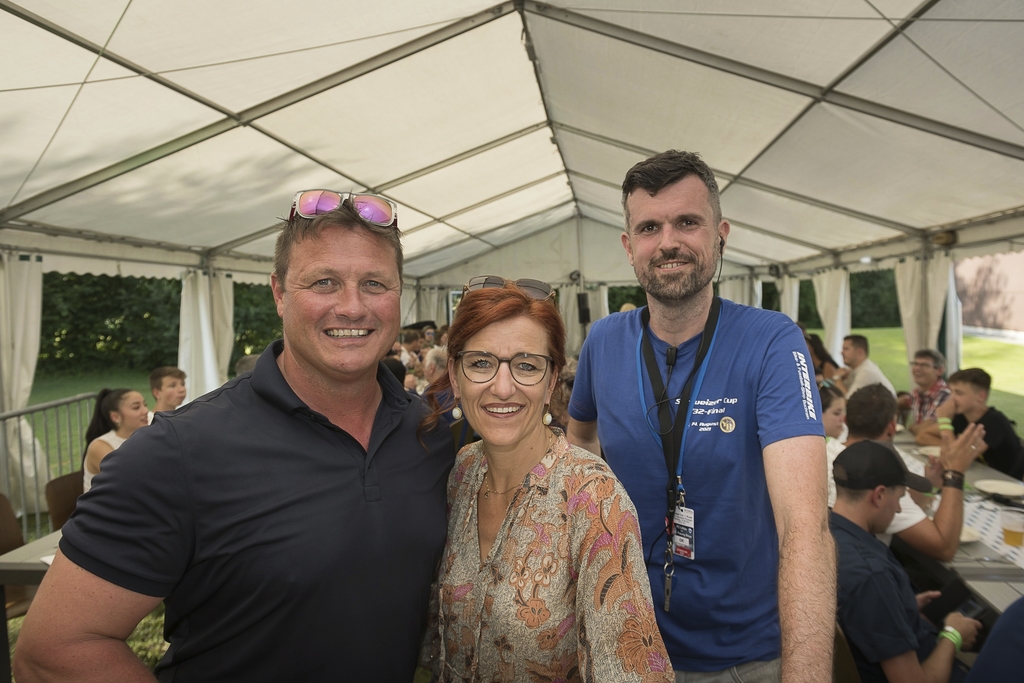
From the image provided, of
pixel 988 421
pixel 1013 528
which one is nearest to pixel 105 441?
pixel 1013 528

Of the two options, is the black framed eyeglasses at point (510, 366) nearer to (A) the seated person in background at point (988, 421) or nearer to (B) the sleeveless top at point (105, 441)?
(B) the sleeveless top at point (105, 441)

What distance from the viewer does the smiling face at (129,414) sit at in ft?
14.1

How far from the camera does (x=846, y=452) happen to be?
2.67 m

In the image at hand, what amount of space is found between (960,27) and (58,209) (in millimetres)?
6438

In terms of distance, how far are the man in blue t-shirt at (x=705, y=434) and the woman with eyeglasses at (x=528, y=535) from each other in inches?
11.0

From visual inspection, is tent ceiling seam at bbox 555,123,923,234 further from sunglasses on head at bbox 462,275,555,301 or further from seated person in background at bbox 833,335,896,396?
sunglasses on head at bbox 462,275,555,301

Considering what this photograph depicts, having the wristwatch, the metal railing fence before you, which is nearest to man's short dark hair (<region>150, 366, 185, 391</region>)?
the metal railing fence

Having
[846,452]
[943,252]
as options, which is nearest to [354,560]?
[846,452]

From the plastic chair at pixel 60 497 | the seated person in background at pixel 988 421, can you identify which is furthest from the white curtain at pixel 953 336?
the plastic chair at pixel 60 497

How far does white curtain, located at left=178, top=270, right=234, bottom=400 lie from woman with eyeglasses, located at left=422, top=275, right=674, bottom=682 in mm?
7189

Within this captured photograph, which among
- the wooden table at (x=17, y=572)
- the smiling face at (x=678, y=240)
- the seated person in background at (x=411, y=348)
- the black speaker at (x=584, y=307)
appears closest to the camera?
the smiling face at (x=678, y=240)

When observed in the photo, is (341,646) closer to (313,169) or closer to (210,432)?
(210,432)

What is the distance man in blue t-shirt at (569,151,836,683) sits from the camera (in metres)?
1.40

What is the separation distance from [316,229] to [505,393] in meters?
0.59
